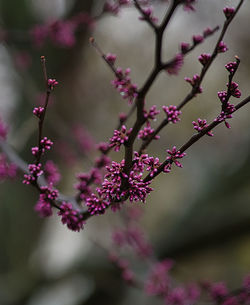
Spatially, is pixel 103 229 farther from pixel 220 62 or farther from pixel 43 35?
pixel 43 35

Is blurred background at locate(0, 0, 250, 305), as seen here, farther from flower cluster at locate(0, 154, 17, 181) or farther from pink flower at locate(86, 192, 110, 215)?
pink flower at locate(86, 192, 110, 215)

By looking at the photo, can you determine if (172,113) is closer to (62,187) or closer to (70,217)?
(70,217)

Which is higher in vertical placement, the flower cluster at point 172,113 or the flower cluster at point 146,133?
the flower cluster at point 146,133

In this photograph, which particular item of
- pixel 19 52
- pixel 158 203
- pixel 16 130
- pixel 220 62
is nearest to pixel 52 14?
pixel 19 52

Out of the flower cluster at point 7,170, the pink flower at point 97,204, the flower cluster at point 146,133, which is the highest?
the flower cluster at point 7,170

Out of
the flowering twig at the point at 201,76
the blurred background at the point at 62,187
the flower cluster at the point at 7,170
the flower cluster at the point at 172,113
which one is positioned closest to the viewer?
the flowering twig at the point at 201,76

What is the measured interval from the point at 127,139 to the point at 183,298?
1.55 meters

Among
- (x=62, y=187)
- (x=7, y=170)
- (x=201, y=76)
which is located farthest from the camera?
(x=62, y=187)

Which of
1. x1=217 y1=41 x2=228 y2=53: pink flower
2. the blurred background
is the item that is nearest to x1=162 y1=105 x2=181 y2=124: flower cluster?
x1=217 y1=41 x2=228 y2=53: pink flower

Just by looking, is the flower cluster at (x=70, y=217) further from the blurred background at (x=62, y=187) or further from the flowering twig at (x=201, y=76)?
the blurred background at (x=62, y=187)

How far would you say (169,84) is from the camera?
26.8 ft

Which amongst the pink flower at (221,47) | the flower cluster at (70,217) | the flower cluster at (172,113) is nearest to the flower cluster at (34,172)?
the flower cluster at (70,217)

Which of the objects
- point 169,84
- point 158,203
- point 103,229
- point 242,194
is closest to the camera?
point 242,194

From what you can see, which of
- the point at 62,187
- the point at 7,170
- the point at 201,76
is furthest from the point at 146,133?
the point at 62,187
